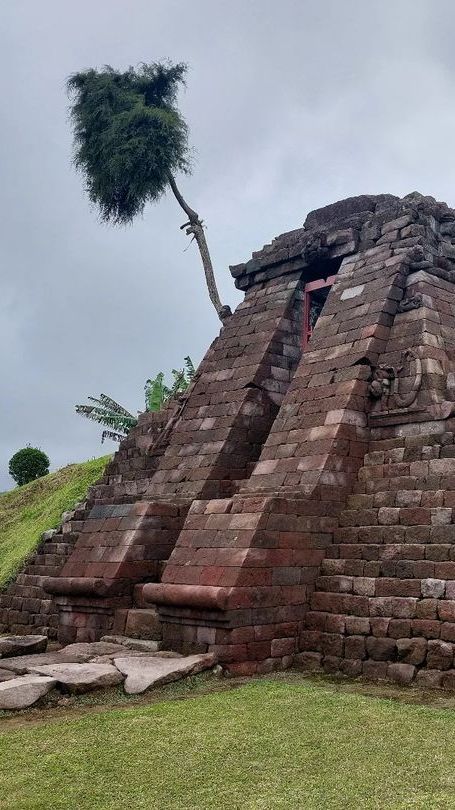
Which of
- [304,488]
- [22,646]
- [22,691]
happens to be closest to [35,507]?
[22,646]

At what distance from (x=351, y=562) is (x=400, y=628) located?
3.97 ft

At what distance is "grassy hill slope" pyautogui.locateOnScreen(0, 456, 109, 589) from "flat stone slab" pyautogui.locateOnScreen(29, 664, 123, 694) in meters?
8.61

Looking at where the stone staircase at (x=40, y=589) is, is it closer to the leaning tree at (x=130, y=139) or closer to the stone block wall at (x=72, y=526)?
the stone block wall at (x=72, y=526)

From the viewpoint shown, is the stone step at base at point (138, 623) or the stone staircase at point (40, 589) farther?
the stone staircase at point (40, 589)

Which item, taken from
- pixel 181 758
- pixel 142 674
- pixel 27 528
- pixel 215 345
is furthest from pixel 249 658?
pixel 27 528

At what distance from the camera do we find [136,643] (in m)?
9.62

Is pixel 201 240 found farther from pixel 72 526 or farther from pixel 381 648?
pixel 381 648

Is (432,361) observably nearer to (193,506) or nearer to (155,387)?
(193,506)

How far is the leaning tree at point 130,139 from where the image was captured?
2539 cm

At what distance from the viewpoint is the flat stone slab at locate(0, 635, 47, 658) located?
946cm

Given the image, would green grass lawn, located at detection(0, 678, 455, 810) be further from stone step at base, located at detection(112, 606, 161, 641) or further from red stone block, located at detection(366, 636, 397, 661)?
stone step at base, located at detection(112, 606, 161, 641)

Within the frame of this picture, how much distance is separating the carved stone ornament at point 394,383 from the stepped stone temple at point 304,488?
0.07 ft

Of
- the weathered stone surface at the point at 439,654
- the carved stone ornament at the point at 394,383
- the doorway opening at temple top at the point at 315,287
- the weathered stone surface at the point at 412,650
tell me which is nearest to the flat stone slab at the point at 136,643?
the weathered stone surface at the point at 412,650

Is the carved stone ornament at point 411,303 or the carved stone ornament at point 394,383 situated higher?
the carved stone ornament at point 411,303
